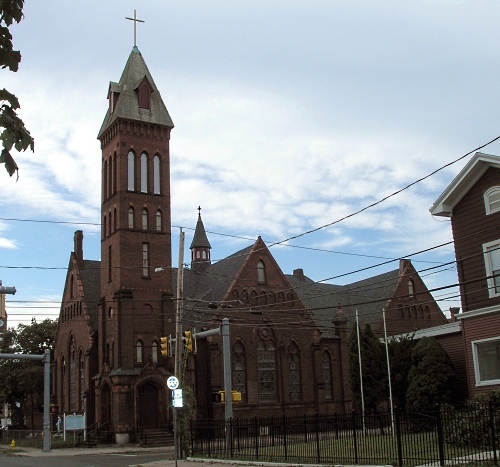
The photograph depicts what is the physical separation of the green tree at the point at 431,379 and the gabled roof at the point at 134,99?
3088 cm

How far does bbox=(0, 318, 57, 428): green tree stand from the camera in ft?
197

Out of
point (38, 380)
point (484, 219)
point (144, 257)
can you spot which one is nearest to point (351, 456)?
point (484, 219)

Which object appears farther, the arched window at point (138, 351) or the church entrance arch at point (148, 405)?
the arched window at point (138, 351)

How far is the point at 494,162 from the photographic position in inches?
1026

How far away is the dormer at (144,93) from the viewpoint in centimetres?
5606

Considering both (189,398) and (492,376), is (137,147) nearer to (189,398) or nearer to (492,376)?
(189,398)

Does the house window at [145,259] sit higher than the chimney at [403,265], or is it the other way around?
the chimney at [403,265]

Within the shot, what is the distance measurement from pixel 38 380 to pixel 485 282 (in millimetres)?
44651

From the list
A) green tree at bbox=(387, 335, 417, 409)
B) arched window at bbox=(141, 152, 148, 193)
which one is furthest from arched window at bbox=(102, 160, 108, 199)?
green tree at bbox=(387, 335, 417, 409)

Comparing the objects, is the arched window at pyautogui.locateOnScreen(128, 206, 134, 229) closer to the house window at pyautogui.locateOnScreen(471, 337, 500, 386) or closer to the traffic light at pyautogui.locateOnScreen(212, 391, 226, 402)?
the traffic light at pyautogui.locateOnScreen(212, 391, 226, 402)

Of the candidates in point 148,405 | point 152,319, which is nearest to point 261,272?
point 152,319

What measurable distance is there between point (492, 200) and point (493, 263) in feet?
Result: 7.96

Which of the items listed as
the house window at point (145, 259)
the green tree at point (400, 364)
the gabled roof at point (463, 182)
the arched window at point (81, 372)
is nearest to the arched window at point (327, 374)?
the house window at point (145, 259)

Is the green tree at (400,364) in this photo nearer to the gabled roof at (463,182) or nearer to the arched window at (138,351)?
the gabled roof at (463,182)
